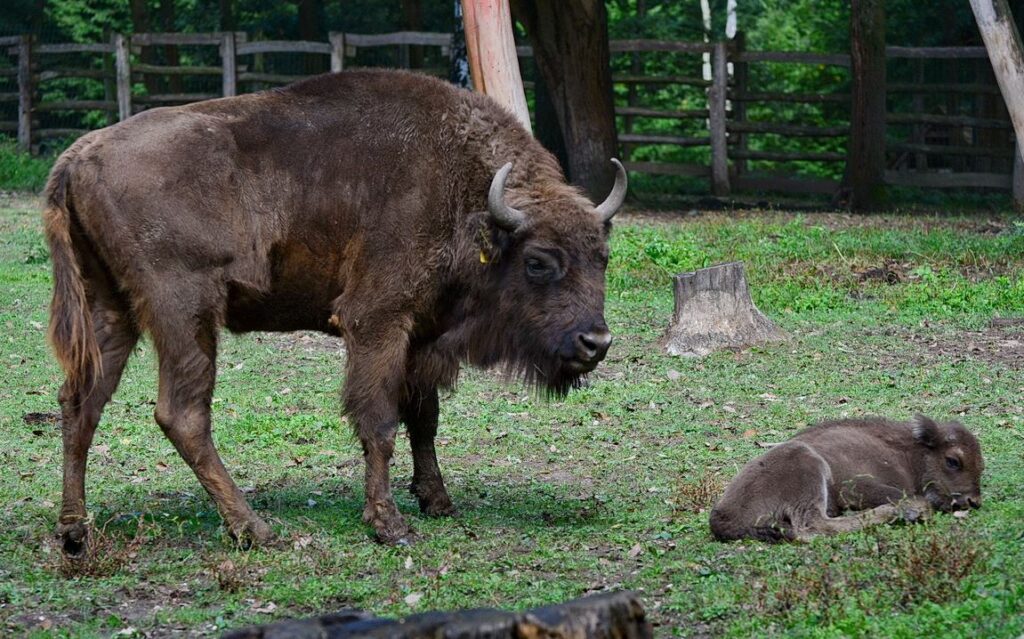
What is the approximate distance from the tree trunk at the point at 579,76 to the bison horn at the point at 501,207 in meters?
12.0

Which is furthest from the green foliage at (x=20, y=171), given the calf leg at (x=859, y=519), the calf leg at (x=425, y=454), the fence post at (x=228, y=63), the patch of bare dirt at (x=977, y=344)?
the calf leg at (x=859, y=519)

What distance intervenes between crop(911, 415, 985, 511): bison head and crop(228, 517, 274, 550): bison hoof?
11.3 feet

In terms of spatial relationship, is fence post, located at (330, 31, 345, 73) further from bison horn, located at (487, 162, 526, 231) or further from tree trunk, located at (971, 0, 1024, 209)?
bison horn, located at (487, 162, 526, 231)

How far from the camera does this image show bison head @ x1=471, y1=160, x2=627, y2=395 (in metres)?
7.25

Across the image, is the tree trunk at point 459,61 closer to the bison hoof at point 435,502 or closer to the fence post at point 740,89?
the fence post at point 740,89

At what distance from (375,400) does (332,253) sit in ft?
2.74

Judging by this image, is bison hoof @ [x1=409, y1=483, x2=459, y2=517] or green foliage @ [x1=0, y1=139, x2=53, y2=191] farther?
green foliage @ [x1=0, y1=139, x2=53, y2=191]

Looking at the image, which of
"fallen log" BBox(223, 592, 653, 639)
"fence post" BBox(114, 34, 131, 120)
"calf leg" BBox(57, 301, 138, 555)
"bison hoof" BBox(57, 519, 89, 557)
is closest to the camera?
"fallen log" BBox(223, 592, 653, 639)

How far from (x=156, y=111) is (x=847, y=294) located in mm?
8229

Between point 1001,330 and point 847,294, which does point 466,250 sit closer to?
point 1001,330

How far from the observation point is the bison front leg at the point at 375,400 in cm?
732

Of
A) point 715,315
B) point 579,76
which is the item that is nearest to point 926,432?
point 715,315

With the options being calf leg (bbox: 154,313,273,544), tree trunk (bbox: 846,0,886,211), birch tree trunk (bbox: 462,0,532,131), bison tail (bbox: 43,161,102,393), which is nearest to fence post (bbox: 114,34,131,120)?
tree trunk (bbox: 846,0,886,211)

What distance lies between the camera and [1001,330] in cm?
1184
